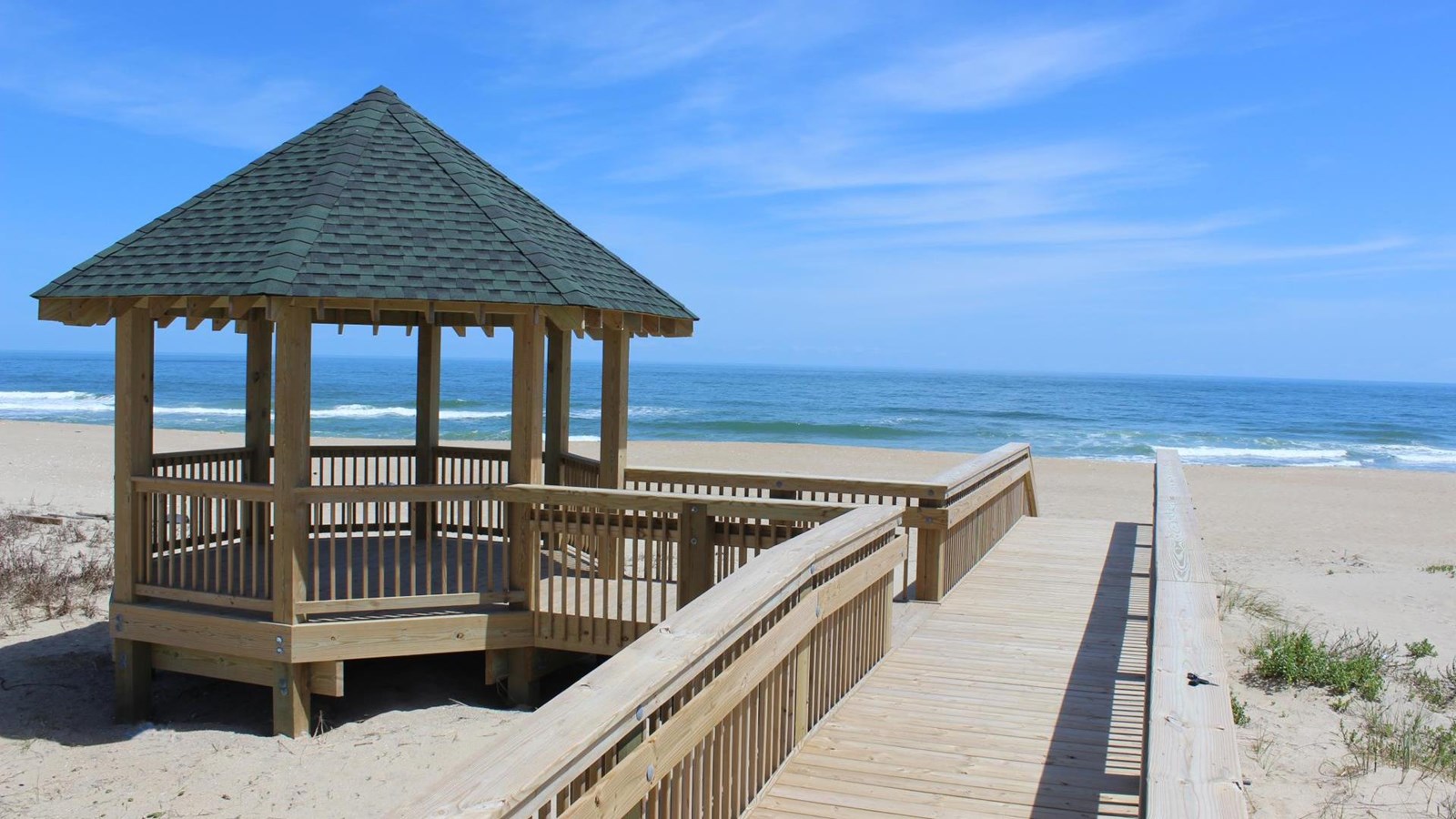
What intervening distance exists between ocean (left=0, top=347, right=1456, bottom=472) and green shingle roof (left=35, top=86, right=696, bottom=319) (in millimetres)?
31345

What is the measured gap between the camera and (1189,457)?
133 ft

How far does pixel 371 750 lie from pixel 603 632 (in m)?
1.63

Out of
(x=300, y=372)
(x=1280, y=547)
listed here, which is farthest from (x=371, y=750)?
(x=1280, y=547)

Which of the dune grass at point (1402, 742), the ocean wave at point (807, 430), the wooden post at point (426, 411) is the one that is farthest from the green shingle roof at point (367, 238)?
the ocean wave at point (807, 430)

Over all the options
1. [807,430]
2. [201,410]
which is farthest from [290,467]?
[201,410]

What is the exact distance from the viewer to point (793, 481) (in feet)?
28.8

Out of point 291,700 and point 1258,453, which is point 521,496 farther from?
point 1258,453

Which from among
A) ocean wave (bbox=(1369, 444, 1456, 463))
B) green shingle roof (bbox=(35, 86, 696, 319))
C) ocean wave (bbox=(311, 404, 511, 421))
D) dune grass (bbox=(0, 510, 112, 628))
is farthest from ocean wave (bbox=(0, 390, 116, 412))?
ocean wave (bbox=(1369, 444, 1456, 463))

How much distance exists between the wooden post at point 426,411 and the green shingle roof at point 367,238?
1.78 m

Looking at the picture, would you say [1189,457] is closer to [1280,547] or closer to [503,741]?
[1280,547]

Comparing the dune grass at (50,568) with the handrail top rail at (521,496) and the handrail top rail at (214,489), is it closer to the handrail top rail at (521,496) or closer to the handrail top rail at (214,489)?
the handrail top rail at (214,489)

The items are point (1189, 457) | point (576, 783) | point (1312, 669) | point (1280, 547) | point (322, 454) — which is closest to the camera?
point (576, 783)

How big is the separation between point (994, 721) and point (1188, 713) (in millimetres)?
2317

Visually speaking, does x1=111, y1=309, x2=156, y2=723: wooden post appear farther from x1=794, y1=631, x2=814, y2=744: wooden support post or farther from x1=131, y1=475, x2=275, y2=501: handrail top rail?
x1=794, y1=631, x2=814, y2=744: wooden support post
